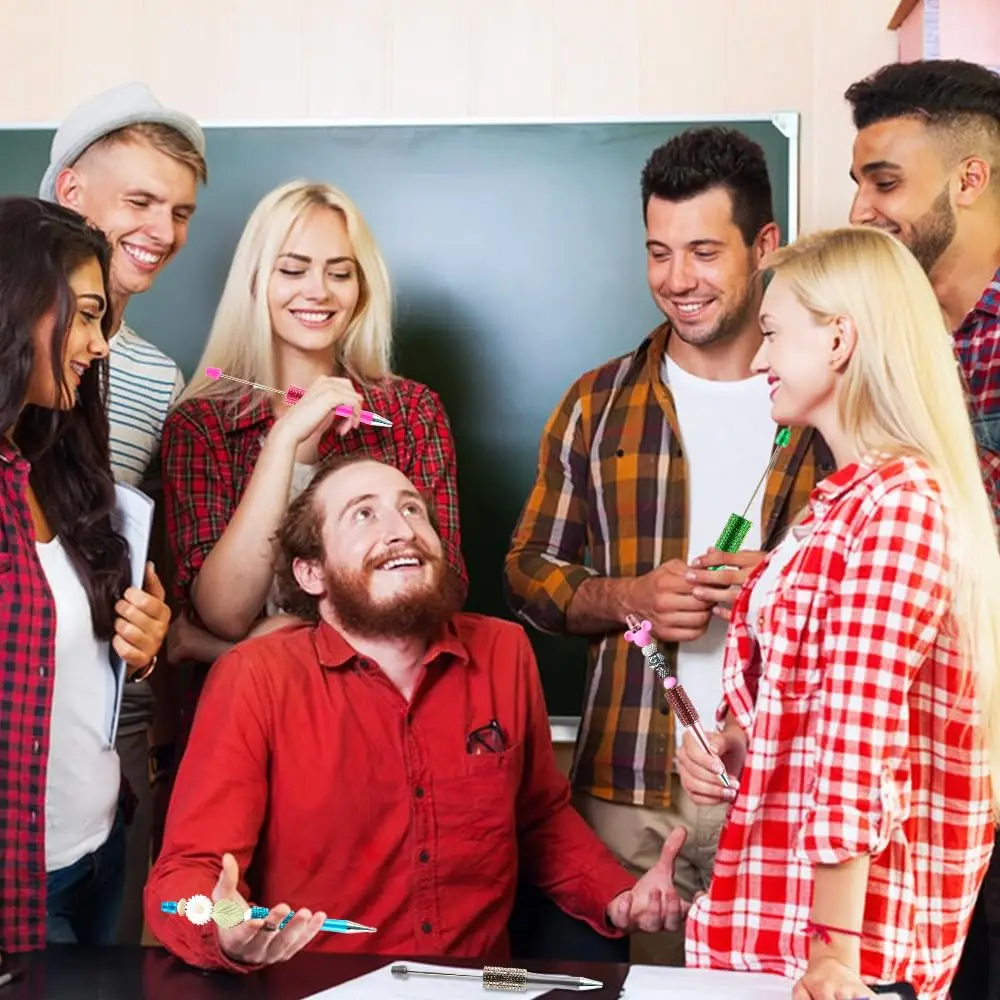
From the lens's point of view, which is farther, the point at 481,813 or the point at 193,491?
the point at 193,491

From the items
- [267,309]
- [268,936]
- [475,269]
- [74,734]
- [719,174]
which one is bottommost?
[268,936]

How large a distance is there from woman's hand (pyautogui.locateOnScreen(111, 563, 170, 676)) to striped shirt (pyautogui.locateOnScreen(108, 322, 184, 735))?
1.77 ft

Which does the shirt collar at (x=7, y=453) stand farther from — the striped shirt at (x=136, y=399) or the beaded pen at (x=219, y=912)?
the beaded pen at (x=219, y=912)

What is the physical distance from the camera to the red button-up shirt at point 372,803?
1.95 metres

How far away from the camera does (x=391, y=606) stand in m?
2.10

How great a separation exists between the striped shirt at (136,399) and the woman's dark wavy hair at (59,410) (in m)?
0.45

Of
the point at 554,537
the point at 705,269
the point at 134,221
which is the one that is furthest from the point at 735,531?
the point at 134,221

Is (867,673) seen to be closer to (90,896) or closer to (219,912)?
(219,912)

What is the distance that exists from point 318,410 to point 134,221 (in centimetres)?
61

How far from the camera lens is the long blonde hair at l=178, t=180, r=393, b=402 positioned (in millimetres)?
2682

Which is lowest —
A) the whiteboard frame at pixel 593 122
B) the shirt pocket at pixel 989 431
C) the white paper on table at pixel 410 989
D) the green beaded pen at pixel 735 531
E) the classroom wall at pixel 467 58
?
the white paper on table at pixel 410 989

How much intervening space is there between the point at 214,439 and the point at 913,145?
1.31 metres

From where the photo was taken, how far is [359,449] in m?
2.60

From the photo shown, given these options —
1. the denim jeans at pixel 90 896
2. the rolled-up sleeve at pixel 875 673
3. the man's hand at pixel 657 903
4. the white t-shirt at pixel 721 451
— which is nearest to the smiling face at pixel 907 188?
the white t-shirt at pixel 721 451
